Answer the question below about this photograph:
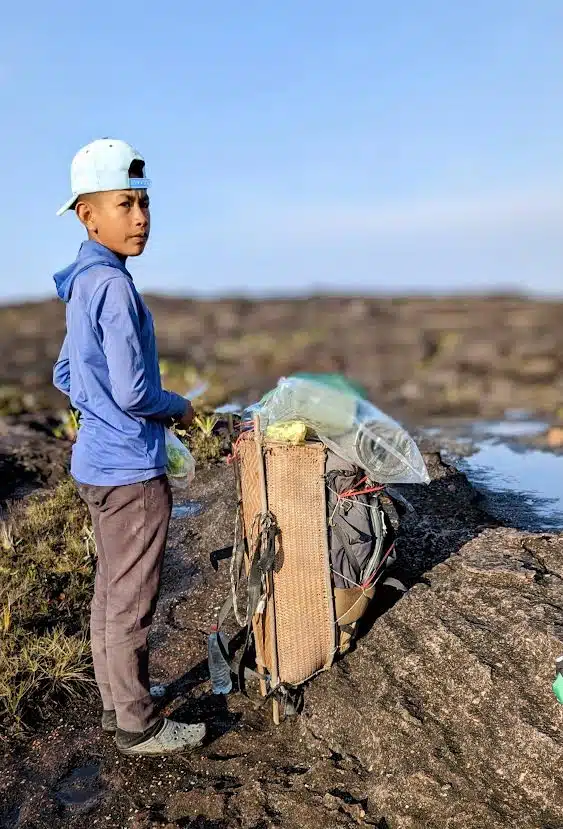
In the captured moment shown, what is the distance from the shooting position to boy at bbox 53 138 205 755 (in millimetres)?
2602

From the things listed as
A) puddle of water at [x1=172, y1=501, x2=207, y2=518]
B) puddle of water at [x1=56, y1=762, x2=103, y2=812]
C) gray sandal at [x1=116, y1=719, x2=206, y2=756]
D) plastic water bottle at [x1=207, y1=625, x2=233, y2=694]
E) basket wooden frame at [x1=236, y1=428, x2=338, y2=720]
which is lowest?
puddle of water at [x1=56, y1=762, x2=103, y2=812]

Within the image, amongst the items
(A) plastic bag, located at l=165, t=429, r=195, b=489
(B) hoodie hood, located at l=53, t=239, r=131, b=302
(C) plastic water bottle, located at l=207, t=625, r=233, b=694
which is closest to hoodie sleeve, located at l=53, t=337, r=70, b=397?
(B) hoodie hood, located at l=53, t=239, r=131, b=302

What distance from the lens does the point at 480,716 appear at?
2.75 meters

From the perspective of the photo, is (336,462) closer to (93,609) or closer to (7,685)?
(93,609)

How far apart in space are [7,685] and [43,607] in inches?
29.4

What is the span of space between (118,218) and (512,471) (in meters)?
4.71

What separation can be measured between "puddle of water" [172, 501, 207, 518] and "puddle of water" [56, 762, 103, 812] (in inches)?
88.7

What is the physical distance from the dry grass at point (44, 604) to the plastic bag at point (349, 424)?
1.51m

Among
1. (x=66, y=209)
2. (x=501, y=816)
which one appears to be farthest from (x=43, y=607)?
(x=501, y=816)

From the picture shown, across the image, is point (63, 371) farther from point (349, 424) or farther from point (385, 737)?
point (385, 737)

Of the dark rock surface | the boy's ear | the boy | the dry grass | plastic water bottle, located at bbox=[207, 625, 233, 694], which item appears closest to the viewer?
the dark rock surface

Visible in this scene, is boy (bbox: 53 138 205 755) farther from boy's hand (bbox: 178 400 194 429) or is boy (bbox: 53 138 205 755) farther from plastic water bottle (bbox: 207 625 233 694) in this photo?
plastic water bottle (bbox: 207 625 233 694)

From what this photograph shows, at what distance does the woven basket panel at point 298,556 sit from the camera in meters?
2.98

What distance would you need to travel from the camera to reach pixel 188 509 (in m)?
5.17
